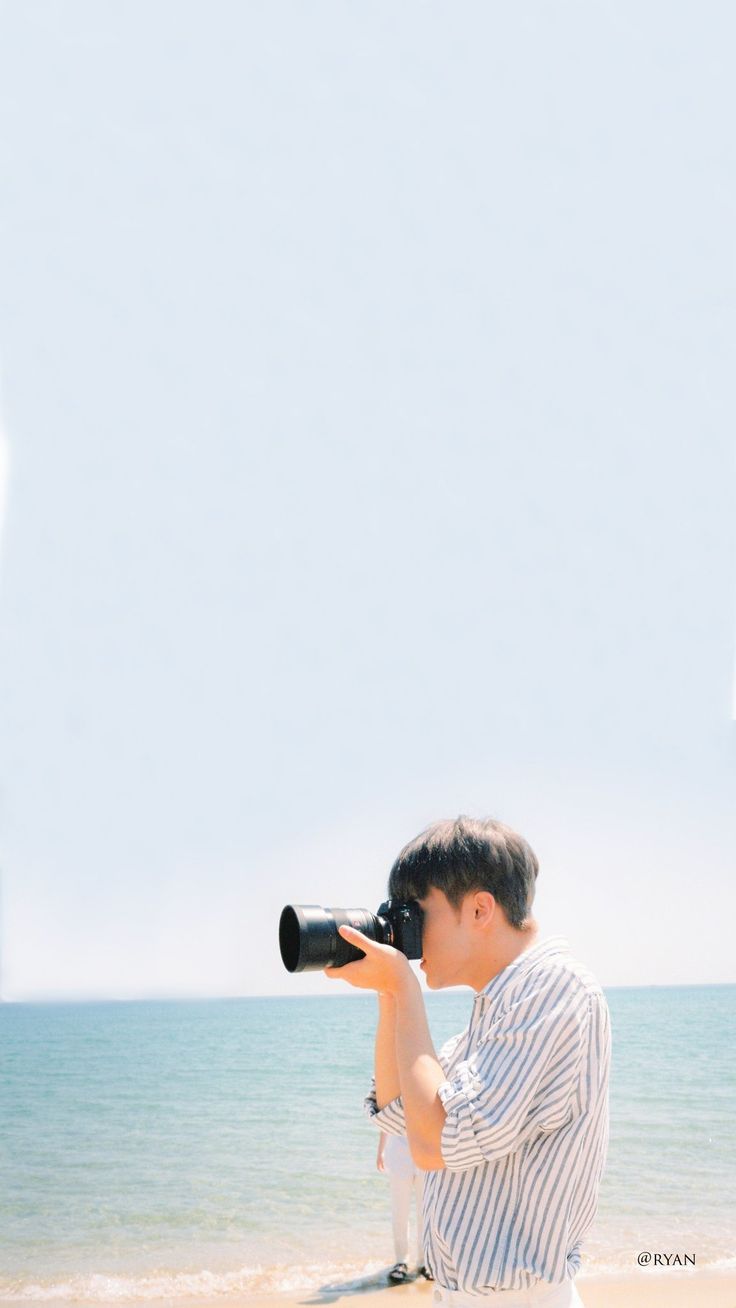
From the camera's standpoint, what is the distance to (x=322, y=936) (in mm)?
1388

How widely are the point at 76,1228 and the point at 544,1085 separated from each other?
965 centimetres

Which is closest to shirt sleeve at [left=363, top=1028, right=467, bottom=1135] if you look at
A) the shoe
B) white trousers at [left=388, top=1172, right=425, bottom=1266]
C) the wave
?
white trousers at [left=388, top=1172, right=425, bottom=1266]

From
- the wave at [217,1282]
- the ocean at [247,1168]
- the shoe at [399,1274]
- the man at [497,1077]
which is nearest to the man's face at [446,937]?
the man at [497,1077]

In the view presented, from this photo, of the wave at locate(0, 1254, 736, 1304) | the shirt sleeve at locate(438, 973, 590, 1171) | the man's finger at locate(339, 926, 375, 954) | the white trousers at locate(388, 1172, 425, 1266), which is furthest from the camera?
the wave at locate(0, 1254, 736, 1304)

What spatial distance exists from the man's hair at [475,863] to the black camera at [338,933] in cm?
4

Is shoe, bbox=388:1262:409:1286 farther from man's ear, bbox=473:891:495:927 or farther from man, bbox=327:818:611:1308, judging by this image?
man's ear, bbox=473:891:495:927

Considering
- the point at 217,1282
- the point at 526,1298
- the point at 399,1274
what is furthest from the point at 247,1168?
the point at 526,1298

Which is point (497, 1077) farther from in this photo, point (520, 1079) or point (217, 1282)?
point (217, 1282)

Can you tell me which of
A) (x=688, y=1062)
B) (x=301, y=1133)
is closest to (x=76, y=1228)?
(x=301, y=1133)

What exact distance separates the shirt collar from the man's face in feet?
0.10

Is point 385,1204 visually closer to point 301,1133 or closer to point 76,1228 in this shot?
point 76,1228

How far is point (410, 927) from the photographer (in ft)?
4.56

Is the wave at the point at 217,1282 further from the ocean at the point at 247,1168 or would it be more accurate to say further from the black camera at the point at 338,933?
the black camera at the point at 338,933

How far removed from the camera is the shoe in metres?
5.81
